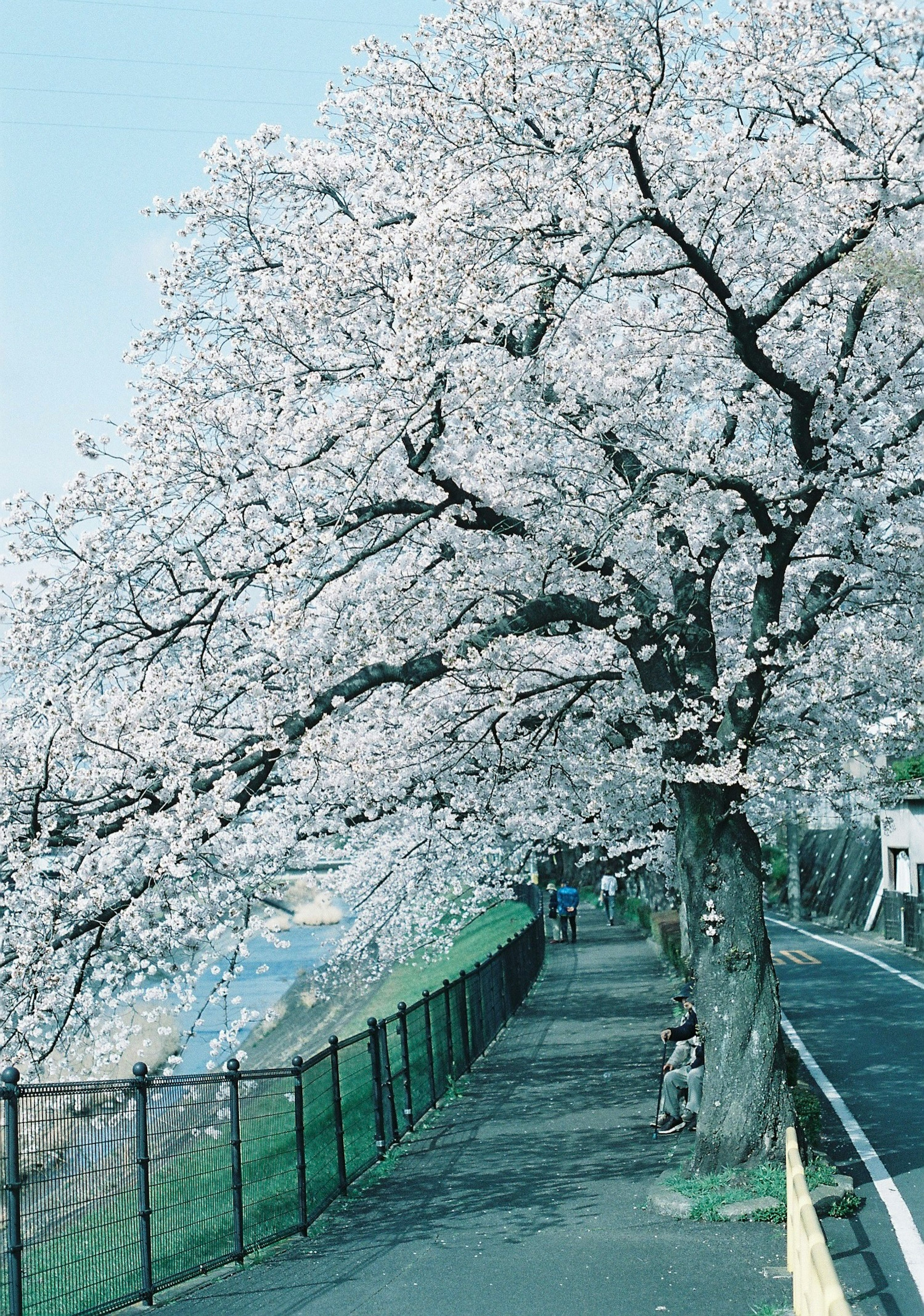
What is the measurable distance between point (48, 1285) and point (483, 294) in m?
7.14

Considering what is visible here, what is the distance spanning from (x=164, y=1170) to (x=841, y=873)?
1911 inches

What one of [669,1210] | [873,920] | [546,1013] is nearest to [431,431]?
[669,1210]

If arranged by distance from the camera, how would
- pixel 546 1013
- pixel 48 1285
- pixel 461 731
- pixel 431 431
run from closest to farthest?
1. pixel 48 1285
2. pixel 431 431
3. pixel 461 731
4. pixel 546 1013

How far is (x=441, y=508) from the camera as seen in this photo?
11.1 metres

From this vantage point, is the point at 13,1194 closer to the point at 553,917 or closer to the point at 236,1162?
the point at 236,1162

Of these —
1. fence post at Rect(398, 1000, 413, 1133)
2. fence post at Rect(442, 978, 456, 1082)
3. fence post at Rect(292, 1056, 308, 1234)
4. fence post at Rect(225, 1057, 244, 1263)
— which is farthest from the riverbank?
fence post at Rect(225, 1057, 244, 1263)

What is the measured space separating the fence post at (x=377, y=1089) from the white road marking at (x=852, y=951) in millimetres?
11559

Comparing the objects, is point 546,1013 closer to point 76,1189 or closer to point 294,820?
point 294,820

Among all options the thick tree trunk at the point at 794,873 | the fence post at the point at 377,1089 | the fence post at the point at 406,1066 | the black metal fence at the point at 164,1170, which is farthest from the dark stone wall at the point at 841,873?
the black metal fence at the point at 164,1170

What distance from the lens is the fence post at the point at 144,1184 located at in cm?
928

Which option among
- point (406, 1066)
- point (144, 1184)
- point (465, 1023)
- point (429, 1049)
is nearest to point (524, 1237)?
point (144, 1184)

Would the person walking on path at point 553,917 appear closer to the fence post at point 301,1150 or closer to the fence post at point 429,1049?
the fence post at point 429,1049

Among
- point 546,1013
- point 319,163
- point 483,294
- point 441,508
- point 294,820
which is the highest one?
point 319,163

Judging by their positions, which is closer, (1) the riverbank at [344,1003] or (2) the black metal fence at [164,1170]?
(2) the black metal fence at [164,1170]
